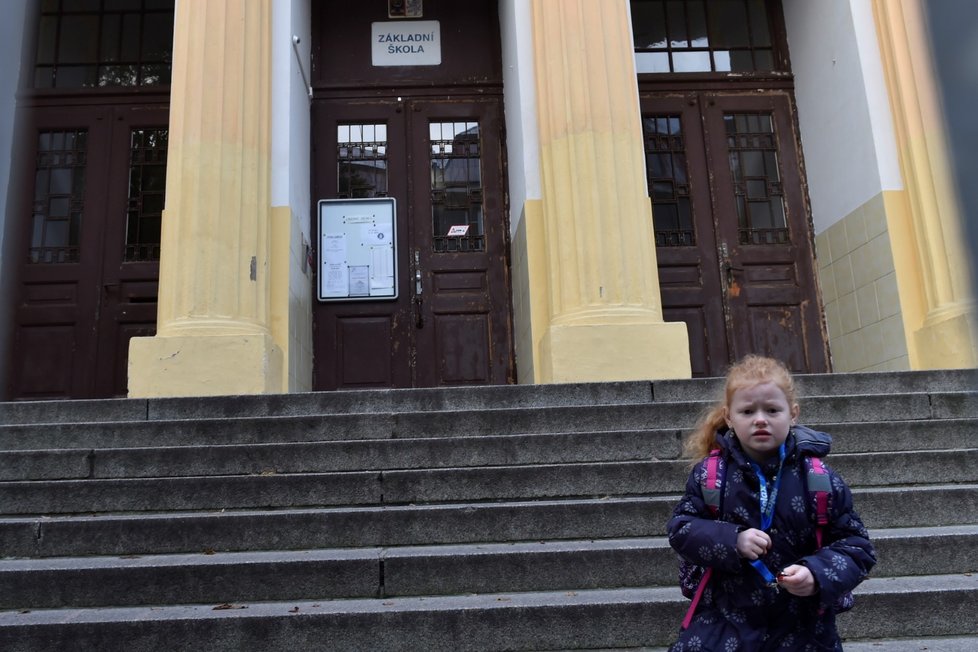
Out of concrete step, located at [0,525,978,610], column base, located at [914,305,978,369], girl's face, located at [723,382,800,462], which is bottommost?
concrete step, located at [0,525,978,610]

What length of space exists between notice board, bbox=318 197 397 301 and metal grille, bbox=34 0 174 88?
2609mm

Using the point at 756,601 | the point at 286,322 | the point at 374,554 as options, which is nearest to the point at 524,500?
the point at 374,554

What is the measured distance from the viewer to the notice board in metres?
8.56

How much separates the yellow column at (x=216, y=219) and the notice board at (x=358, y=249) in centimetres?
120

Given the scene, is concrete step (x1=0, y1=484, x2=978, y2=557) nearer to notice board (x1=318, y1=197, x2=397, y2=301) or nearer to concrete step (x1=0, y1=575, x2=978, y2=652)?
concrete step (x1=0, y1=575, x2=978, y2=652)

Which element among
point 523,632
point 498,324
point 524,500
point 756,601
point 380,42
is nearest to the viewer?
point 756,601

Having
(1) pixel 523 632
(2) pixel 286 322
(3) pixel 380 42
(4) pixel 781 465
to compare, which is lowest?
(1) pixel 523 632

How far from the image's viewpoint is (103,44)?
9.27 m

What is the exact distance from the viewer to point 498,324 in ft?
28.5

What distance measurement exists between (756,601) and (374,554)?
217 cm

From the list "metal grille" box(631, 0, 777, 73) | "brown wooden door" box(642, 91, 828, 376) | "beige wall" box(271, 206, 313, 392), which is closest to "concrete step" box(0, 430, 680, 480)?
"beige wall" box(271, 206, 313, 392)

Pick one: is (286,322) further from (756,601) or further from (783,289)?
(756,601)

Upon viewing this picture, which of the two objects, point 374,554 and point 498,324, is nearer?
point 374,554

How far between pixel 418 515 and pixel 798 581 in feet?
8.01
